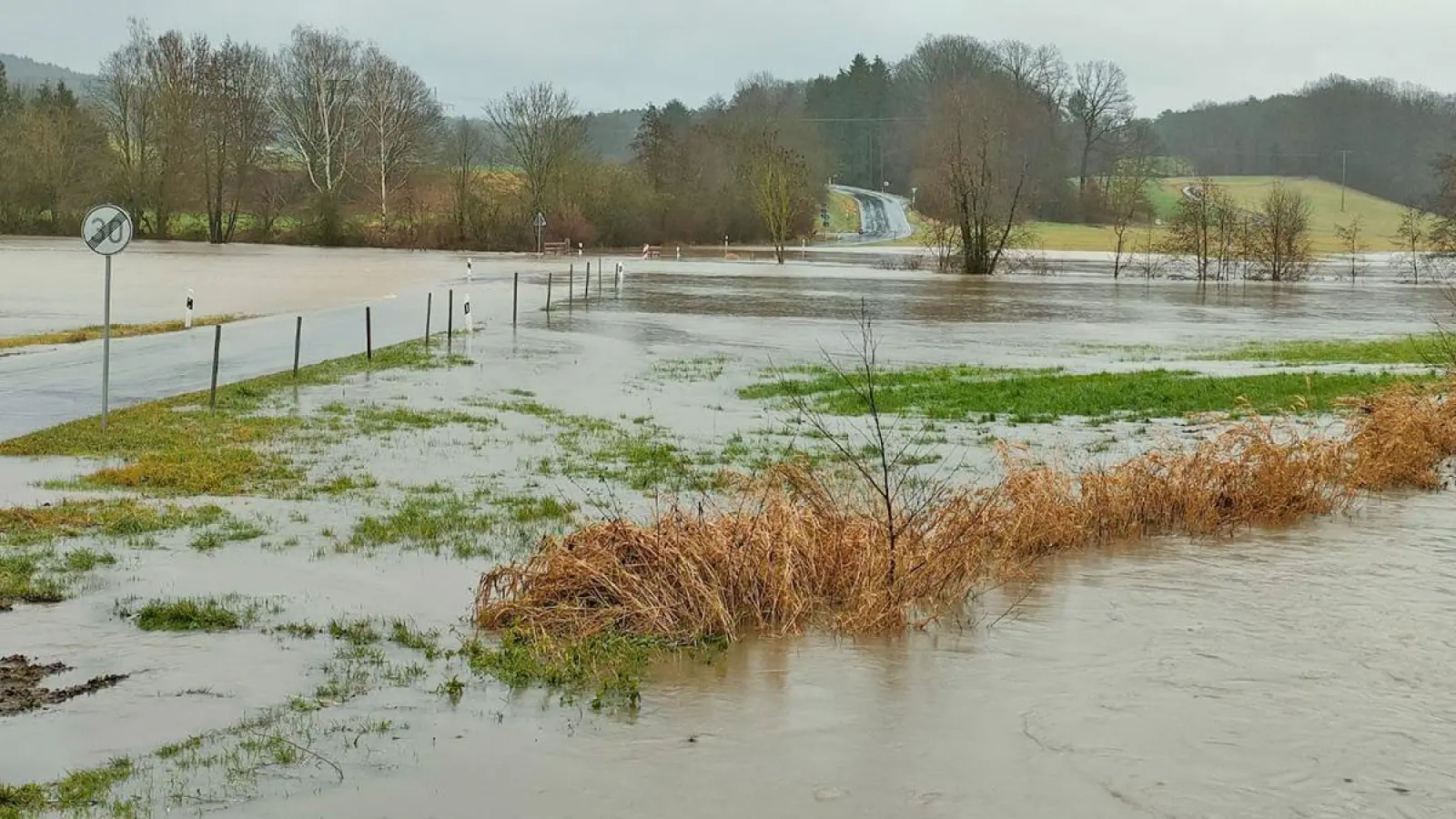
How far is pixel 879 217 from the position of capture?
14800 centimetres

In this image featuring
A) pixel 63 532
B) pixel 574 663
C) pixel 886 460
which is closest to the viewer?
pixel 574 663

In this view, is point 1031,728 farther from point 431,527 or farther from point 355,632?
point 431,527

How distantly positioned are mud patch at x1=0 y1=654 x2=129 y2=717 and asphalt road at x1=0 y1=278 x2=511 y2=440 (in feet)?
34.4

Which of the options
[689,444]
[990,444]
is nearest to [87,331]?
[689,444]

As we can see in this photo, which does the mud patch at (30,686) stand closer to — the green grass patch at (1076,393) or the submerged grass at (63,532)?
the submerged grass at (63,532)

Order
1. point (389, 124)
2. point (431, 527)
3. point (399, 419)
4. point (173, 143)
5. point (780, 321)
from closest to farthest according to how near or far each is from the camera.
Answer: point (431, 527)
point (399, 419)
point (780, 321)
point (173, 143)
point (389, 124)

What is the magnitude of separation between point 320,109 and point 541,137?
17850mm

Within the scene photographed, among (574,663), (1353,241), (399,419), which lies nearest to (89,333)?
(399,419)

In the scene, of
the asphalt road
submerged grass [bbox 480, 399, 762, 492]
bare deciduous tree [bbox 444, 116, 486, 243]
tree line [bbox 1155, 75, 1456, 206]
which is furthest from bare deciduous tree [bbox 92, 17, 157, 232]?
tree line [bbox 1155, 75, 1456, 206]

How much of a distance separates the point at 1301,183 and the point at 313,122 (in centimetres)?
10877

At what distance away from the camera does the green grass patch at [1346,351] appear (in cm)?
2928

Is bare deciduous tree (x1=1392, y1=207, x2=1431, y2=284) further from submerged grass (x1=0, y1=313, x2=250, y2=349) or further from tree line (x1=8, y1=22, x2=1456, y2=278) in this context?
submerged grass (x1=0, y1=313, x2=250, y2=349)

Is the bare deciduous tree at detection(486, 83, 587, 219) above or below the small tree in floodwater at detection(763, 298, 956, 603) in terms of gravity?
above

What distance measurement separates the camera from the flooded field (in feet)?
25.2
